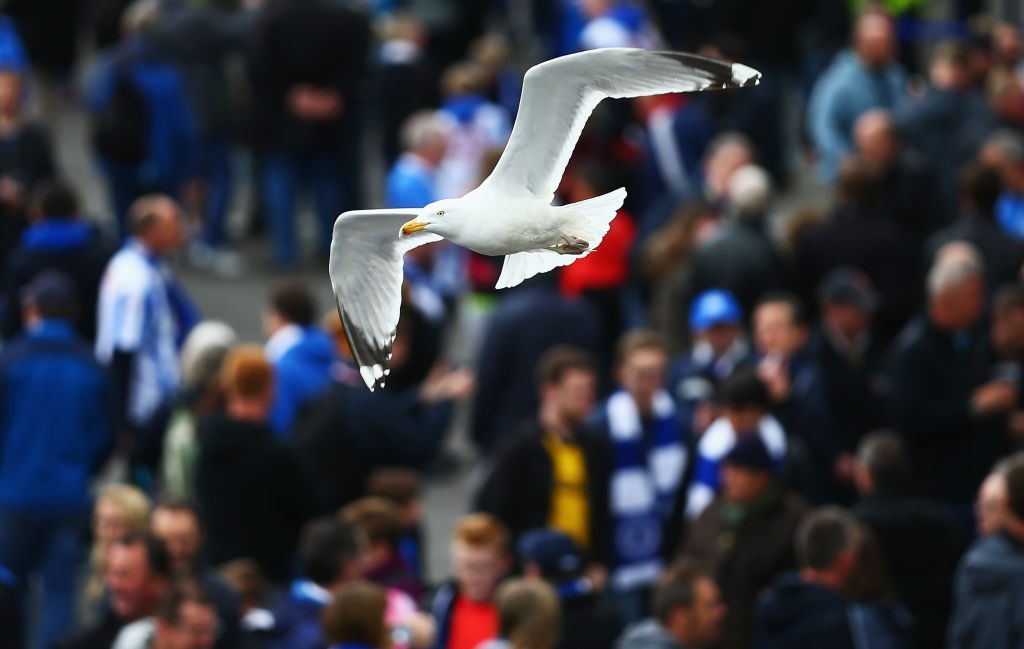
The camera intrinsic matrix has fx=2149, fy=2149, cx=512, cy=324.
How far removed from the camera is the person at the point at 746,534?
8.02 m

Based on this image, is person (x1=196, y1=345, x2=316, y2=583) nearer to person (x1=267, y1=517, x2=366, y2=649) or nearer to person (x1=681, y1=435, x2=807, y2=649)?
person (x1=267, y1=517, x2=366, y2=649)

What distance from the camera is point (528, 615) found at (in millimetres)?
7262

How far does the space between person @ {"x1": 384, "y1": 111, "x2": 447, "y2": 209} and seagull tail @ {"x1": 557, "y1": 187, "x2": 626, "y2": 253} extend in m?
6.08

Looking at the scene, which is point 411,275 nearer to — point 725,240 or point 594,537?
point 725,240

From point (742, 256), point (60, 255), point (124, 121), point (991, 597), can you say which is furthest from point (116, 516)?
point (124, 121)

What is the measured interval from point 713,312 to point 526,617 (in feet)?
9.86

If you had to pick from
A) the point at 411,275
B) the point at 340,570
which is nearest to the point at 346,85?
the point at 411,275

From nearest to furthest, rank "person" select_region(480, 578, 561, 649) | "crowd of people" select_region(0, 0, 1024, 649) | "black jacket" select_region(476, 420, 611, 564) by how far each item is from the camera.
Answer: "person" select_region(480, 578, 561, 649), "crowd of people" select_region(0, 0, 1024, 649), "black jacket" select_region(476, 420, 611, 564)

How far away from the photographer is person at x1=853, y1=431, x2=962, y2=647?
27.0 feet

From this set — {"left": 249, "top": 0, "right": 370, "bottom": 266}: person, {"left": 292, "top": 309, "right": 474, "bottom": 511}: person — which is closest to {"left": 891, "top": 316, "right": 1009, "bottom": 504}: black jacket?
{"left": 292, "top": 309, "right": 474, "bottom": 511}: person

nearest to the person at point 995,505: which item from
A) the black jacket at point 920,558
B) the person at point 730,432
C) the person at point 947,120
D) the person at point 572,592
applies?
the black jacket at point 920,558

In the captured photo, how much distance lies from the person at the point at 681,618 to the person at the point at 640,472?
1.64 meters

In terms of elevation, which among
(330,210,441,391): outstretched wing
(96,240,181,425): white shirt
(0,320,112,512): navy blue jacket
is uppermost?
(96,240,181,425): white shirt

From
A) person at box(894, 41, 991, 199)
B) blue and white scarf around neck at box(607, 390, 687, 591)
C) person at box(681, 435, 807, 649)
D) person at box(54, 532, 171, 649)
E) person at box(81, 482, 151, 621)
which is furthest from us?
person at box(894, 41, 991, 199)
